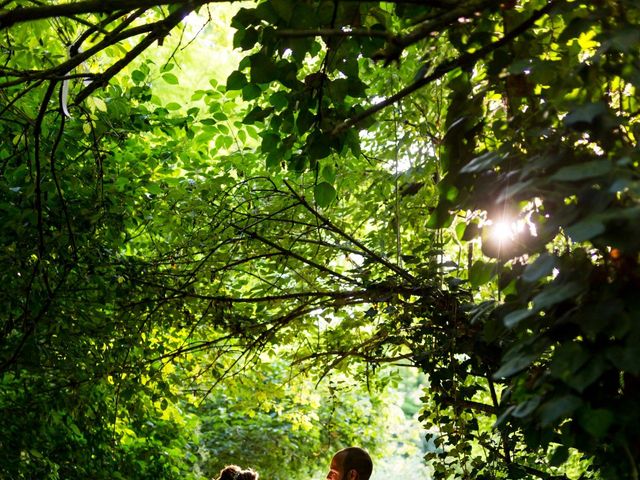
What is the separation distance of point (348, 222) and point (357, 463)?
1506 mm

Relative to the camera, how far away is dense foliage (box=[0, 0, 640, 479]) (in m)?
1.30

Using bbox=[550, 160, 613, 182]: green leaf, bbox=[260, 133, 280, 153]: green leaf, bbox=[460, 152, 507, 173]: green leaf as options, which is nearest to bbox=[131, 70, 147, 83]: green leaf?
bbox=[260, 133, 280, 153]: green leaf

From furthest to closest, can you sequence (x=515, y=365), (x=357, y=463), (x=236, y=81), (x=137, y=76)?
(x=137, y=76) < (x=357, y=463) < (x=236, y=81) < (x=515, y=365)

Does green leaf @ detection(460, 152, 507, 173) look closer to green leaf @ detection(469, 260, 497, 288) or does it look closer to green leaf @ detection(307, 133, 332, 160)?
green leaf @ detection(469, 260, 497, 288)

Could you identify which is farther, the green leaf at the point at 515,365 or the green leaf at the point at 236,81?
the green leaf at the point at 236,81

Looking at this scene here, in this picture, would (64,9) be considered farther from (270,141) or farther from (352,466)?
(352,466)

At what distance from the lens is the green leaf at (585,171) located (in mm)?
1112

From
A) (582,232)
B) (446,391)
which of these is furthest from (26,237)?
(582,232)

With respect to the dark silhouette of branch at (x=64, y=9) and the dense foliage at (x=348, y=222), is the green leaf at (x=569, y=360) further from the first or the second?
the dark silhouette of branch at (x=64, y=9)

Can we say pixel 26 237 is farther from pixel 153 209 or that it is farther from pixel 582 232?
pixel 582 232

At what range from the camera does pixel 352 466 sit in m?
4.27

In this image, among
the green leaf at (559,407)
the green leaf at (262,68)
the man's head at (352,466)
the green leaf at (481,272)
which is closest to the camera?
the green leaf at (559,407)

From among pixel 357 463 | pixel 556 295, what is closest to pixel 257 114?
pixel 556 295

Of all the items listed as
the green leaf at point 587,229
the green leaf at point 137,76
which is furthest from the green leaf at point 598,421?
the green leaf at point 137,76
